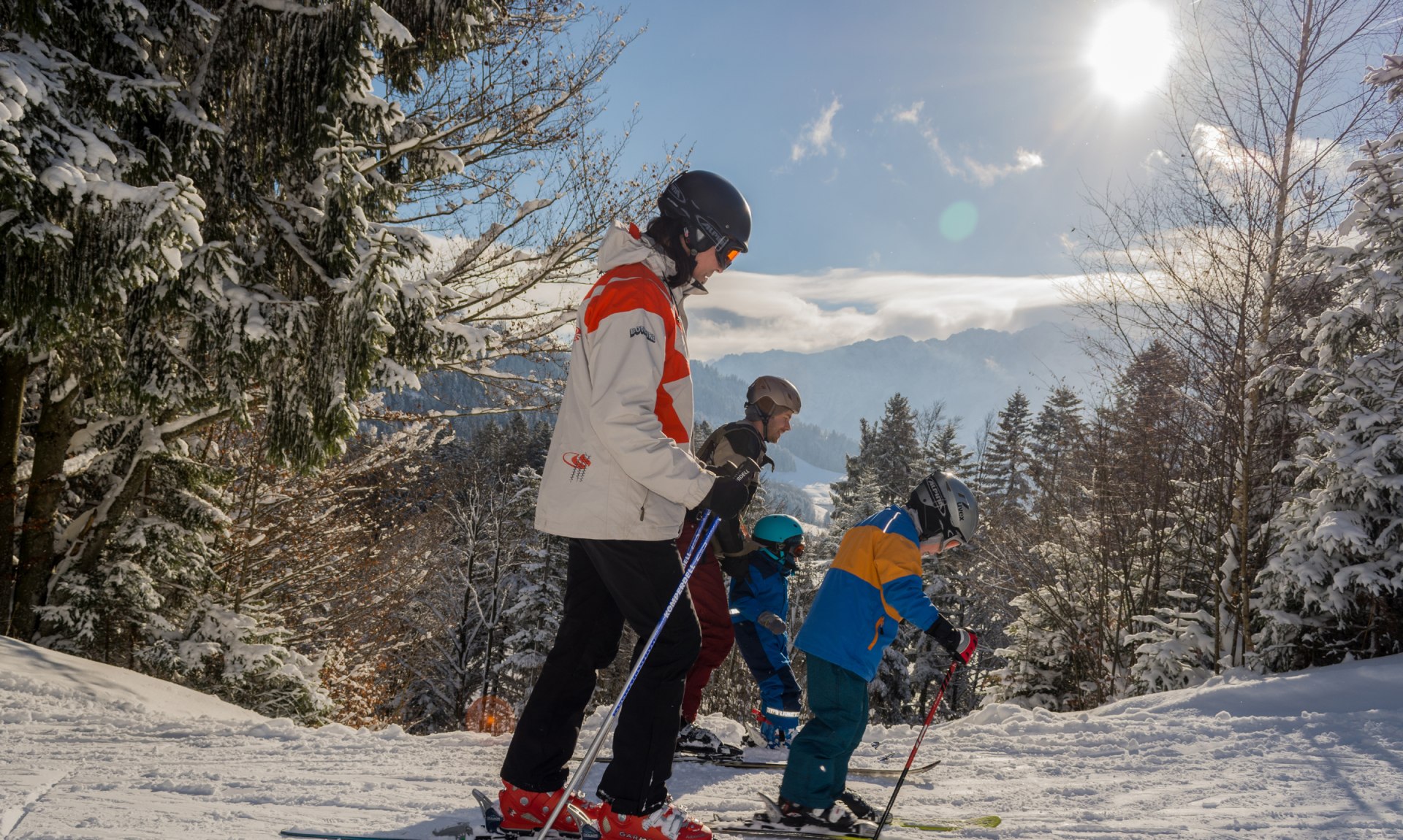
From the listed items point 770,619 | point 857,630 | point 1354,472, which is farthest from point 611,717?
point 1354,472

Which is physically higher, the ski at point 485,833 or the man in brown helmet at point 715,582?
the man in brown helmet at point 715,582

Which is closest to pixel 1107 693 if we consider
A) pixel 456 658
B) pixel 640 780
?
pixel 640 780

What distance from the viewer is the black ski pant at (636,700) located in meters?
2.56

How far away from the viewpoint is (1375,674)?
19.0ft

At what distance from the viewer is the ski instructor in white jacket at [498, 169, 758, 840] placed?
8.16ft

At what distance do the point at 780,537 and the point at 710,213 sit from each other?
2764 mm

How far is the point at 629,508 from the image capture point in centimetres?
253

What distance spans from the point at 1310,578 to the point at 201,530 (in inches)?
439

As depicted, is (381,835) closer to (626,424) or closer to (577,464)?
(577,464)

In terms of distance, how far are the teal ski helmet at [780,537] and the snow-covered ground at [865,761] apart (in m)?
1.33

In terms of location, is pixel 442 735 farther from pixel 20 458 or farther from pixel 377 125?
pixel 20 458

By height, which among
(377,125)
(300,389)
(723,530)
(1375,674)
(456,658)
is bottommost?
(456,658)

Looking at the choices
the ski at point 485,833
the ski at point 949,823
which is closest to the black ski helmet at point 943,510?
the ski at point 949,823

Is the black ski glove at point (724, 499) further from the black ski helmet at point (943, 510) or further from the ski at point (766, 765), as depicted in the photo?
the ski at point (766, 765)
